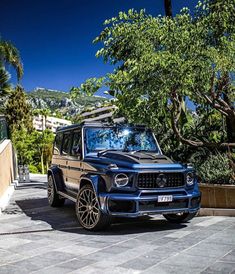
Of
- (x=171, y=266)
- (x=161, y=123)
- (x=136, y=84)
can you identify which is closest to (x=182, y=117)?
(x=161, y=123)

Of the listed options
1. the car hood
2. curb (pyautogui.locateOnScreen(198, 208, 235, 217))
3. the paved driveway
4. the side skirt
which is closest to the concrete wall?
the side skirt

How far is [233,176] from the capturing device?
25.6 feet

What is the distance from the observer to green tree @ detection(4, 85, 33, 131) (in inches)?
1895

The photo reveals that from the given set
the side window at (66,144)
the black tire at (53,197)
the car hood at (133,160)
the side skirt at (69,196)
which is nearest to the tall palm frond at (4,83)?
the black tire at (53,197)

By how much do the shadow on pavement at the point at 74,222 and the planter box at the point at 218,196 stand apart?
117cm

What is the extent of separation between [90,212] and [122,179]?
89 centimetres

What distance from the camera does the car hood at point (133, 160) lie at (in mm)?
6219

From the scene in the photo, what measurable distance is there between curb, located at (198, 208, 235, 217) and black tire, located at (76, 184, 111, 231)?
2.48 meters

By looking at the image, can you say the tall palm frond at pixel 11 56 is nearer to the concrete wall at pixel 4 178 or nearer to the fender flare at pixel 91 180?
the concrete wall at pixel 4 178

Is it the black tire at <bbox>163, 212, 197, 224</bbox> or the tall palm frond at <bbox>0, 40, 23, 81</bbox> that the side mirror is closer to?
the black tire at <bbox>163, 212, 197, 224</bbox>

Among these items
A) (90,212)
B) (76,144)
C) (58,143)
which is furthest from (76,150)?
(58,143)

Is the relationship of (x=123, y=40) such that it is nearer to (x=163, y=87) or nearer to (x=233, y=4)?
(x=163, y=87)

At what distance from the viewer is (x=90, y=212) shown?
21.0ft

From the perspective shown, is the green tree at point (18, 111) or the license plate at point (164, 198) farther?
the green tree at point (18, 111)
